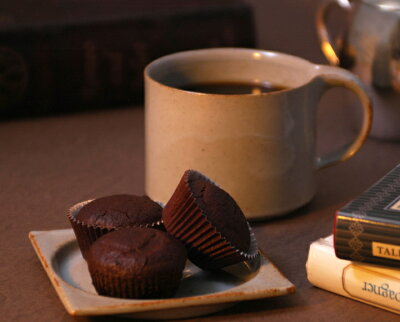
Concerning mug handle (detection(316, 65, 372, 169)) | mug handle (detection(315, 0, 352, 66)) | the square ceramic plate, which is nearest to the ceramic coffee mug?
mug handle (detection(316, 65, 372, 169))

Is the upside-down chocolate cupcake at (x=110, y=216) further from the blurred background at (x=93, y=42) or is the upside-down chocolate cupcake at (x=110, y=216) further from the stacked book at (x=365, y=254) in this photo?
the blurred background at (x=93, y=42)

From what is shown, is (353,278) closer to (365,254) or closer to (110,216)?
(365,254)

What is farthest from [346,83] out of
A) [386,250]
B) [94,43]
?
[94,43]

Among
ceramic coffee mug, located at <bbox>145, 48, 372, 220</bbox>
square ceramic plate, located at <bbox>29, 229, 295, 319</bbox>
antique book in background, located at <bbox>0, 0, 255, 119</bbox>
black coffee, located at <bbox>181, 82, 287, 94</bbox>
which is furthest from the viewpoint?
antique book in background, located at <bbox>0, 0, 255, 119</bbox>

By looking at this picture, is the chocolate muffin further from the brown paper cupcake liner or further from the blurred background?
the blurred background

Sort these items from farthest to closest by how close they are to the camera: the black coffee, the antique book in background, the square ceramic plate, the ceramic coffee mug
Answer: the antique book in background → the black coffee → the ceramic coffee mug → the square ceramic plate

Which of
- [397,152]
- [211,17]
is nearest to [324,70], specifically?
[397,152]

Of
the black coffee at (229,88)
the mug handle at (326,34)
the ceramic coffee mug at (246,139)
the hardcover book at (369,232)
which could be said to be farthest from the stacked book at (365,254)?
the mug handle at (326,34)
